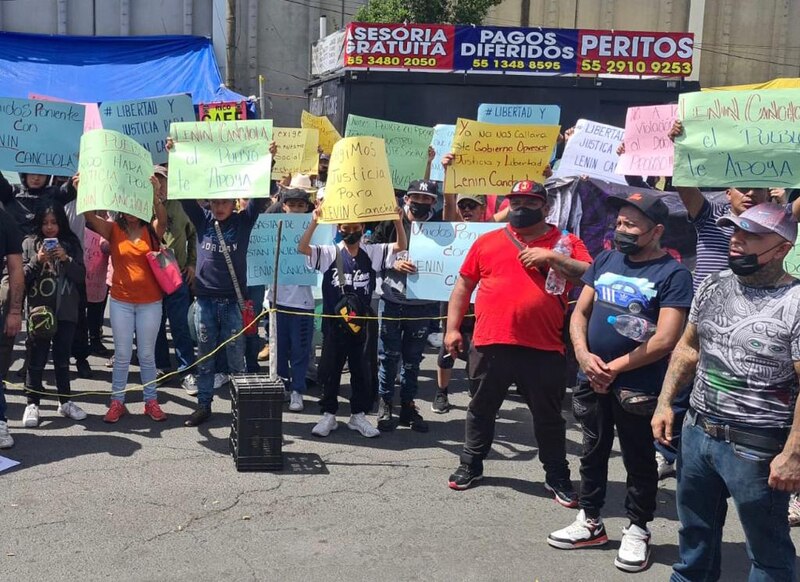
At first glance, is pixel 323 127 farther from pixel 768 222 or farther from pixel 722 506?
pixel 722 506

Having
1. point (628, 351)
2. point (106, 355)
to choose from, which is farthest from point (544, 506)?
point (106, 355)

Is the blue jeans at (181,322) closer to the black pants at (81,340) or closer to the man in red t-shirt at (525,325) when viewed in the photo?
the black pants at (81,340)

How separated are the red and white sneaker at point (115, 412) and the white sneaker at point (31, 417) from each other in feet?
1.59

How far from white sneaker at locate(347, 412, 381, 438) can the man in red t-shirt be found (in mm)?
1253

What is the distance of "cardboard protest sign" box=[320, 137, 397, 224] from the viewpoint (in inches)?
245

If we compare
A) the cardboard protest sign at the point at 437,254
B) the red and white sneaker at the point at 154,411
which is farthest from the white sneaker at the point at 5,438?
the cardboard protest sign at the point at 437,254

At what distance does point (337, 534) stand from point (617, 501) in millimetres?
1836

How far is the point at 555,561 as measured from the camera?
4629 mm

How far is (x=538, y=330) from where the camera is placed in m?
5.25

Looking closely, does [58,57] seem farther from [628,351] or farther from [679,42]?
[628,351]

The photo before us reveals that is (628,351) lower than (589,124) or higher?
lower

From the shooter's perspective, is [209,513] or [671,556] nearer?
[671,556]

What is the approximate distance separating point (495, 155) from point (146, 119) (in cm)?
276

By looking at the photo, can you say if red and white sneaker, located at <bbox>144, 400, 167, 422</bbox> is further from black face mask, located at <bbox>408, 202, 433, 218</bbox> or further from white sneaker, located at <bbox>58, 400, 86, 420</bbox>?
black face mask, located at <bbox>408, 202, 433, 218</bbox>
